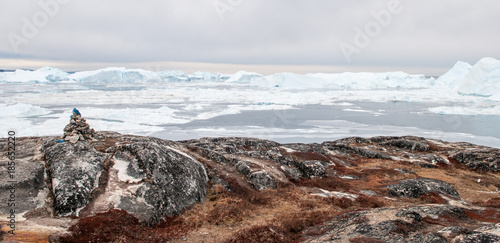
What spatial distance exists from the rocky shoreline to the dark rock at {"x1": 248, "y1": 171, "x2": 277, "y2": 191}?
0.07 m

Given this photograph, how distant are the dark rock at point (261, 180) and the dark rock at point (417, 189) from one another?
9053 mm

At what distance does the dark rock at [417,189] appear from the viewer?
21.4 m

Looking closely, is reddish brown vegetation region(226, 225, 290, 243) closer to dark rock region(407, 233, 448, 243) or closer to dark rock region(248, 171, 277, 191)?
dark rock region(407, 233, 448, 243)

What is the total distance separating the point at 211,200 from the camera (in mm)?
17547

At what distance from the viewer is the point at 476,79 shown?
356 ft

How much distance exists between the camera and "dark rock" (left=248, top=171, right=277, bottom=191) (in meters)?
20.2

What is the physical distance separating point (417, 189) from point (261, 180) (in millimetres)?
11527

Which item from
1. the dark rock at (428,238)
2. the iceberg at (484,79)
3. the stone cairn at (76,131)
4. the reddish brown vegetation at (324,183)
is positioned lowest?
the reddish brown vegetation at (324,183)

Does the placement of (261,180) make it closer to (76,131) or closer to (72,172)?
(72,172)

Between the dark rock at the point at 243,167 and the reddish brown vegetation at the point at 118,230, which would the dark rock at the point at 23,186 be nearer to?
the reddish brown vegetation at the point at 118,230

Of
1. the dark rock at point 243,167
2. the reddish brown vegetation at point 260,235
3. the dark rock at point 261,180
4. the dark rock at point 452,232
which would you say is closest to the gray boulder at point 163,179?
the dark rock at point 243,167

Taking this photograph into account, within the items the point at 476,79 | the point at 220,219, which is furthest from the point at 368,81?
the point at 220,219

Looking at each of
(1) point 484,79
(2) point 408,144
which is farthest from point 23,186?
(1) point 484,79

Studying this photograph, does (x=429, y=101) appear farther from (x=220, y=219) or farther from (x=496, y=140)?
(x=220, y=219)
